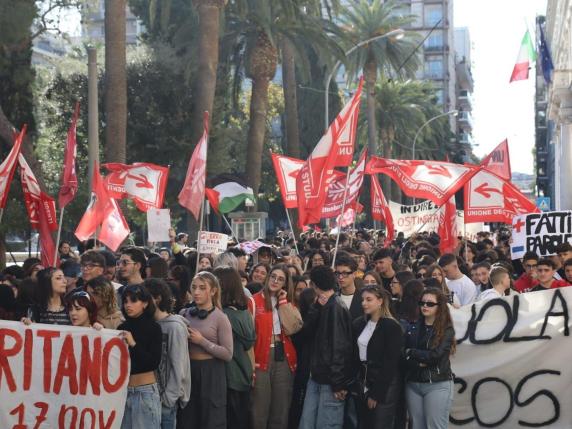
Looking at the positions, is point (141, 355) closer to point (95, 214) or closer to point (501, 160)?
point (95, 214)

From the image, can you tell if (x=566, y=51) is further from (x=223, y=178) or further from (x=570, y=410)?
(x=570, y=410)

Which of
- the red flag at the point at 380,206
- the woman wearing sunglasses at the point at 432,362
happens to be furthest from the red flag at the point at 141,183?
the woman wearing sunglasses at the point at 432,362

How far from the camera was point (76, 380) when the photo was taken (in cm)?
746

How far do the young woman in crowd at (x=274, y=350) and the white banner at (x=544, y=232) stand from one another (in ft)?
16.8

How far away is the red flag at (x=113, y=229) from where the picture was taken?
14109 millimetres

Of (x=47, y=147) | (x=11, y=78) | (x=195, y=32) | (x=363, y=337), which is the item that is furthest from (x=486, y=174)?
(x=47, y=147)

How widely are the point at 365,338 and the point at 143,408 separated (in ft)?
5.40

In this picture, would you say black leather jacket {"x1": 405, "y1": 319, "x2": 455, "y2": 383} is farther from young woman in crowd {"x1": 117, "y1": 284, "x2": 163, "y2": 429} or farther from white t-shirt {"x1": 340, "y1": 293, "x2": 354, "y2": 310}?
young woman in crowd {"x1": 117, "y1": 284, "x2": 163, "y2": 429}

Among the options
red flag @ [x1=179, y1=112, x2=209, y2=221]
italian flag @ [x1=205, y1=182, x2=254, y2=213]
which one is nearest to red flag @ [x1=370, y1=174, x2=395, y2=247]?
italian flag @ [x1=205, y1=182, x2=254, y2=213]

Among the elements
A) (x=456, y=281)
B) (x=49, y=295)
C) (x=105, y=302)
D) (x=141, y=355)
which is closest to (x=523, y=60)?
(x=456, y=281)

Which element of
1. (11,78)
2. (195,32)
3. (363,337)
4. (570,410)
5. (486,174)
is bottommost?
A: (570,410)

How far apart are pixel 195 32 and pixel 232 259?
19.6 m

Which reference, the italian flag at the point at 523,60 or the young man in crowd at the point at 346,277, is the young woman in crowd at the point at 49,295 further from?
the italian flag at the point at 523,60

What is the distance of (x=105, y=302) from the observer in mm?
7457
